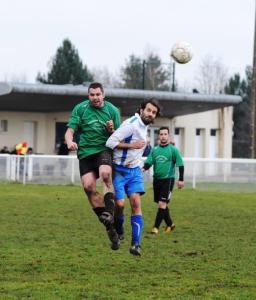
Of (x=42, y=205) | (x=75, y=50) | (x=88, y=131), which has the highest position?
(x=75, y=50)

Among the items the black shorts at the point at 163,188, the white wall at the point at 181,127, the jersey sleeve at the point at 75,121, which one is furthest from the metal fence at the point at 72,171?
the jersey sleeve at the point at 75,121

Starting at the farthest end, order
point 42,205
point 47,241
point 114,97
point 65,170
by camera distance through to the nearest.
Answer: point 114,97 → point 65,170 → point 42,205 → point 47,241

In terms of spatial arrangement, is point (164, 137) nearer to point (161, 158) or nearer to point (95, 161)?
point (161, 158)

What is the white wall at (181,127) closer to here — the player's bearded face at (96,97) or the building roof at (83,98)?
the building roof at (83,98)

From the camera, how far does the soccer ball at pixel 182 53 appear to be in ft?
87.1

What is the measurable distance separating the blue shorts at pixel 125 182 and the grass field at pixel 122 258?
0.93m

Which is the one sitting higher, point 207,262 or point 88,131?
point 88,131

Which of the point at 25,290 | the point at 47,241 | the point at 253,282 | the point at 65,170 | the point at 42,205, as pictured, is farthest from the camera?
the point at 65,170

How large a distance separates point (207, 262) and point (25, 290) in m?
3.18

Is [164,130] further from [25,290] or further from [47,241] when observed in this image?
[25,290]

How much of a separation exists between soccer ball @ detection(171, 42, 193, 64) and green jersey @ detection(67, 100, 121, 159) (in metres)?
16.3

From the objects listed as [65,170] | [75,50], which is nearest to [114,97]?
[65,170]

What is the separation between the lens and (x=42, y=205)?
2070 cm

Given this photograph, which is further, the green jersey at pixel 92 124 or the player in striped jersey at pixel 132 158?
the green jersey at pixel 92 124
